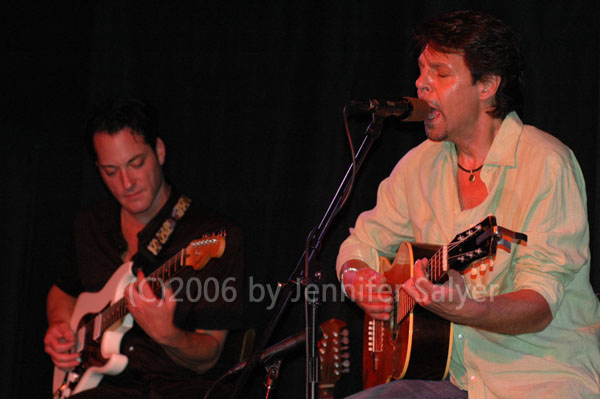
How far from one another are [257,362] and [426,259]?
0.67 metres

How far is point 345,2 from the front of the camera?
12.0 feet

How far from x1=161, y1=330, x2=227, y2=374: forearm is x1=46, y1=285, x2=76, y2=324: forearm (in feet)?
2.84

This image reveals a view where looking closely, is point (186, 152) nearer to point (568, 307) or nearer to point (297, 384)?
point (297, 384)

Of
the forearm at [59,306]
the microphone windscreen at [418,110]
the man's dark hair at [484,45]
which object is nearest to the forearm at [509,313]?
the microphone windscreen at [418,110]

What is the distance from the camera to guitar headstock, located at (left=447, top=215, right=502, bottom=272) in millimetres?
1872

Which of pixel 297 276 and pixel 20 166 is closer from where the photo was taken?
pixel 297 276

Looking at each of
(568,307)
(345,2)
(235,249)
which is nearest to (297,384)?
(235,249)

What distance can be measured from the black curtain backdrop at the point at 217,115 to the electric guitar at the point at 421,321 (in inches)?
33.3

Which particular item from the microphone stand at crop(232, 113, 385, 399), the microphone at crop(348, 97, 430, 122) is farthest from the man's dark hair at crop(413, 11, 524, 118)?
the microphone stand at crop(232, 113, 385, 399)

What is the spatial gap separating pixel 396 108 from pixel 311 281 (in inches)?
24.8

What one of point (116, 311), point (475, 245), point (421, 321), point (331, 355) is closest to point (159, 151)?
point (116, 311)

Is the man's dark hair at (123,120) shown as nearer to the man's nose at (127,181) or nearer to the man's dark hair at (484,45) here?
the man's nose at (127,181)

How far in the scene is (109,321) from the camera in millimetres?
3199

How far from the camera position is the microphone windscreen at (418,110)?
221 cm
